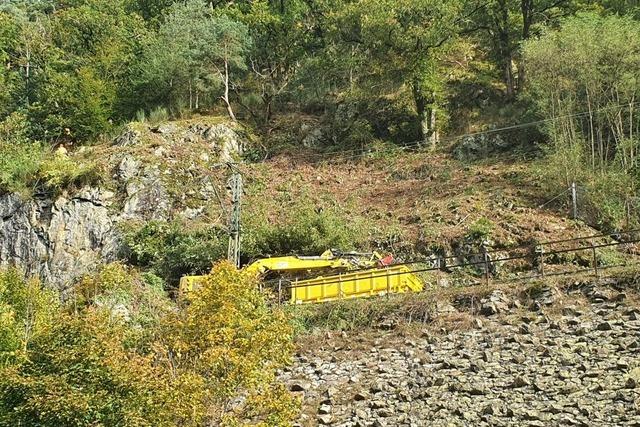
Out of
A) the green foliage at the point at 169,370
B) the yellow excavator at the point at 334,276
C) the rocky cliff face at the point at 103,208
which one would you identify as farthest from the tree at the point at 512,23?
the green foliage at the point at 169,370

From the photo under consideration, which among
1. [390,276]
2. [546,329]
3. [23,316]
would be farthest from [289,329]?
[23,316]

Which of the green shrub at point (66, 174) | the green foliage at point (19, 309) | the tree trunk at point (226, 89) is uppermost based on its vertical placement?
the tree trunk at point (226, 89)

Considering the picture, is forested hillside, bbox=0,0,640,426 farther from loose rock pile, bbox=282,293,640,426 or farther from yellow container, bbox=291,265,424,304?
loose rock pile, bbox=282,293,640,426

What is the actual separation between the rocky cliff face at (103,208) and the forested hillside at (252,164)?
0.09 m

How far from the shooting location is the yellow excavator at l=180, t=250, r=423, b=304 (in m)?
20.9

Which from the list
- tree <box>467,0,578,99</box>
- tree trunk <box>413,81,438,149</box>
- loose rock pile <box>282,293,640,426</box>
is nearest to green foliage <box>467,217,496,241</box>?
loose rock pile <box>282,293,640,426</box>

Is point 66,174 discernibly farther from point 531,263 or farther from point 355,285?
point 531,263

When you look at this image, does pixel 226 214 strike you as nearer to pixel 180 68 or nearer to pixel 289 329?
pixel 180 68

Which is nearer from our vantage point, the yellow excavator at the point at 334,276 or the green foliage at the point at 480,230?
the yellow excavator at the point at 334,276

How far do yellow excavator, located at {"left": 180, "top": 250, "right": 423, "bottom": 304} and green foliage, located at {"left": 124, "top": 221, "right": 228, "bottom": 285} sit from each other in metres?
3.45

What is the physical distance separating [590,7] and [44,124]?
2814cm

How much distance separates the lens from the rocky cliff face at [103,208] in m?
27.7

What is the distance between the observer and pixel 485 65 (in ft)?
129

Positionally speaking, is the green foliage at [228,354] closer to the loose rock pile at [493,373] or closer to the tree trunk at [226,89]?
the loose rock pile at [493,373]
